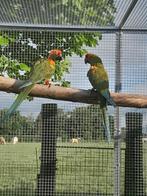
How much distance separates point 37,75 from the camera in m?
2.63

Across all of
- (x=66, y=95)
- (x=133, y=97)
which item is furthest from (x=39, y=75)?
(x=133, y=97)

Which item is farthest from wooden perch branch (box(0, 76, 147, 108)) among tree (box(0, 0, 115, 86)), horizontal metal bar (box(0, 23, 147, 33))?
horizontal metal bar (box(0, 23, 147, 33))

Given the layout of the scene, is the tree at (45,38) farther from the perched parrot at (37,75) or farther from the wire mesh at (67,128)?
the perched parrot at (37,75)

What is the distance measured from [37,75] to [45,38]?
825 millimetres

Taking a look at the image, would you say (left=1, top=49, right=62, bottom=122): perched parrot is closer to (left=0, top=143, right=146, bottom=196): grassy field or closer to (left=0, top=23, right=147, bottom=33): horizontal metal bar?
(left=0, top=23, right=147, bottom=33): horizontal metal bar

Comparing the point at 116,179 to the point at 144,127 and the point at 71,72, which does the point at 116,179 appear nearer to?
the point at 144,127

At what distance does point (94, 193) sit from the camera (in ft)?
11.6

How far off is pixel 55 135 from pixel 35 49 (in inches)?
22.0

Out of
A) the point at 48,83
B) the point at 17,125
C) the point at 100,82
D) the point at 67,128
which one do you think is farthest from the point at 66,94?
the point at 17,125

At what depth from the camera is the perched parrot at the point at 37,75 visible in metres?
2.49

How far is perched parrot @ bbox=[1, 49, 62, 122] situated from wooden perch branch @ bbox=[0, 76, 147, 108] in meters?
0.03

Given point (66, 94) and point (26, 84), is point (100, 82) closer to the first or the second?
point (66, 94)

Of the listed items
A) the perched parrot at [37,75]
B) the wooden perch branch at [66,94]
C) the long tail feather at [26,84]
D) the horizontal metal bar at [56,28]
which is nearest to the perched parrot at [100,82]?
the wooden perch branch at [66,94]

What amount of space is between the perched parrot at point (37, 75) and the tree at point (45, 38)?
0.39 m
